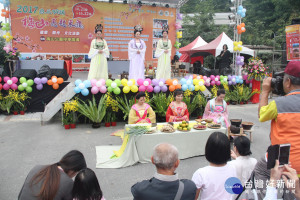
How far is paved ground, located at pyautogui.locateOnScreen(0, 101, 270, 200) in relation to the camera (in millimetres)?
3948

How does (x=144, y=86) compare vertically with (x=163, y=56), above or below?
below

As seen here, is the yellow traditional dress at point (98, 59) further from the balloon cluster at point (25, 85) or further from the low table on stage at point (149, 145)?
the low table on stage at point (149, 145)

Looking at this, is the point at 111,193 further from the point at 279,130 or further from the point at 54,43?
the point at 54,43

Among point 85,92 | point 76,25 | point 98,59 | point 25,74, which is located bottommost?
point 85,92

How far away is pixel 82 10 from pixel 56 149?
1052cm

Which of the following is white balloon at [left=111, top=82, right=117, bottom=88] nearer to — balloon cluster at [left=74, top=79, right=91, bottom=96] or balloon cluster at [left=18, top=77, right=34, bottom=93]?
balloon cluster at [left=74, top=79, right=91, bottom=96]

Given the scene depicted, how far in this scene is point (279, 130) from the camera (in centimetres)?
209

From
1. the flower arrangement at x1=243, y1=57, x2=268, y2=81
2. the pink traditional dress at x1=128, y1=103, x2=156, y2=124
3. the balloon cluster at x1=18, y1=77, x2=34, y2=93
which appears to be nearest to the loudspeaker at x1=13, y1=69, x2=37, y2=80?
the balloon cluster at x1=18, y1=77, x2=34, y2=93

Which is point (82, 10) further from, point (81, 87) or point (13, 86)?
point (81, 87)

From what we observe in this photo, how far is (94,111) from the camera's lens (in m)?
6.79

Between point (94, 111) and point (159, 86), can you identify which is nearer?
point (94, 111)

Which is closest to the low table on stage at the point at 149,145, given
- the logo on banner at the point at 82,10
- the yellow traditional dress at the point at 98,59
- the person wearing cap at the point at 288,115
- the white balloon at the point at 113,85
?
the person wearing cap at the point at 288,115

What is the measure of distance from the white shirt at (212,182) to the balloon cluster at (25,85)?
23.3 ft

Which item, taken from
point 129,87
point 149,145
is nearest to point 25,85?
point 129,87
